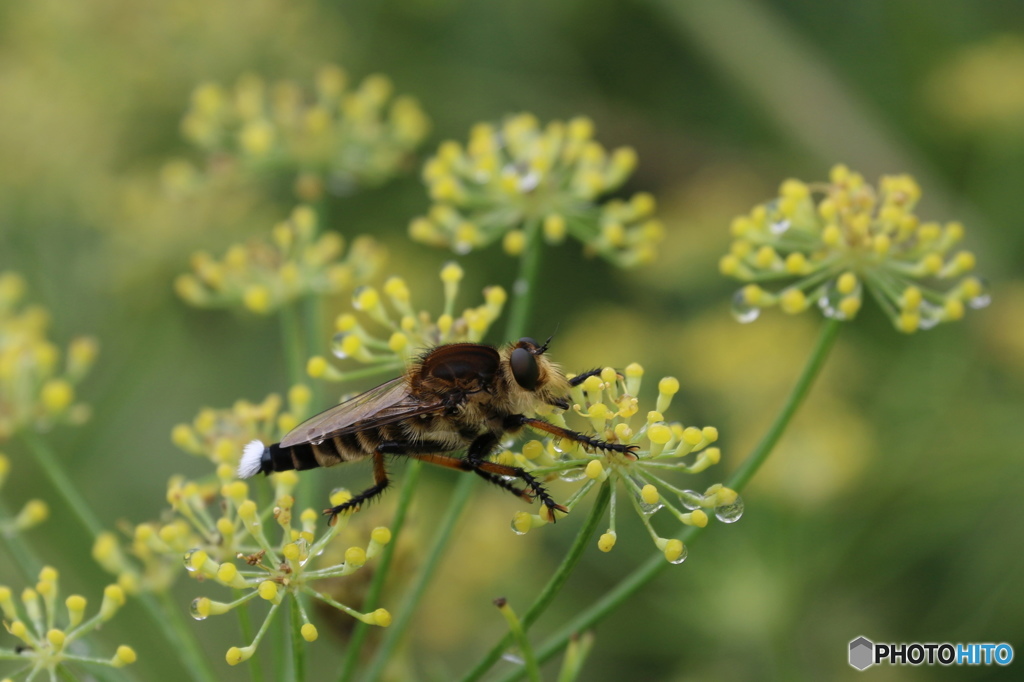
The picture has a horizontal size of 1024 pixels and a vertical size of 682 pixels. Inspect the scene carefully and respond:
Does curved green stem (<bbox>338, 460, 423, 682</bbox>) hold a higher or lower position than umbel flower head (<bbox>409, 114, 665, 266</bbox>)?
lower

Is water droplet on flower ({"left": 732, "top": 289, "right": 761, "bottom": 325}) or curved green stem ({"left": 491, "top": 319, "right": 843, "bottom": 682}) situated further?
water droplet on flower ({"left": 732, "top": 289, "right": 761, "bottom": 325})

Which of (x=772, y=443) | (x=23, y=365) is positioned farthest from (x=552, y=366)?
(x=23, y=365)

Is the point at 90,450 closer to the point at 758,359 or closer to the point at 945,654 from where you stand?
the point at 758,359

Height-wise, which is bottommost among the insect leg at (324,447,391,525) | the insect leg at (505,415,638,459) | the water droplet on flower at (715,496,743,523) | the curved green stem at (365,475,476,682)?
the curved green stem at (365,475,476,682)

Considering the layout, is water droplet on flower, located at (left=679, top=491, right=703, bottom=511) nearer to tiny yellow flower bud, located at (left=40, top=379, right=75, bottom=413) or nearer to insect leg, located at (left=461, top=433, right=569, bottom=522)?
insect leg, located at (left=461, top=433, right=569, bottom=522)

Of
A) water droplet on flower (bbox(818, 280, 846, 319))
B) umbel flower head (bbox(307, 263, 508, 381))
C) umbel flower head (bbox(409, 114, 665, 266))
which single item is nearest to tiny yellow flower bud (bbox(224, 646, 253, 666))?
umbel flower head (bbox(307, 263, 508, 381))

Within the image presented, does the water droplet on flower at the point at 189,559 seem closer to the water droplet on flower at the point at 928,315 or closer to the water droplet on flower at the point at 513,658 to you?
the water droplet on flower at the point at 513,658

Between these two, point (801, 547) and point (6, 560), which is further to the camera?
point (6, 560)
